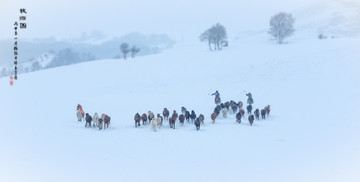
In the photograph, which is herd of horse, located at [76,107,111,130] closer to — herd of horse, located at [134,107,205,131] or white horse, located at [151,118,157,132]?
herd of horse, located at [134,107,205,131]

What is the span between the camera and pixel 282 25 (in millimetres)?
63406

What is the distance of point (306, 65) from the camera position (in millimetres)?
37156

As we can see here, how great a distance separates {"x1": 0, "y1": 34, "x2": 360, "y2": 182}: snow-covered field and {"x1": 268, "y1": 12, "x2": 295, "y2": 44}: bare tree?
2334cm

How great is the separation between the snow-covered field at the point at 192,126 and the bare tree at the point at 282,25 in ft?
76.6

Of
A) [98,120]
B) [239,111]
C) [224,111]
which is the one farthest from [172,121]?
[239,111]

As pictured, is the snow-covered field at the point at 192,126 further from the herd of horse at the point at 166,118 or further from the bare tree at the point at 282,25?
the bare tree at the point at 282,25

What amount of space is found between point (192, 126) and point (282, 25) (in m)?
51.1

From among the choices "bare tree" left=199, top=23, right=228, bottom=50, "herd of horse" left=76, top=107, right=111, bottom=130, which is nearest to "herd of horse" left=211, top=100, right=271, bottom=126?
"herd of horse" left=76, top=107, right=111, bottom=130

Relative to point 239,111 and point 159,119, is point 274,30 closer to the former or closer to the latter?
point 239,111

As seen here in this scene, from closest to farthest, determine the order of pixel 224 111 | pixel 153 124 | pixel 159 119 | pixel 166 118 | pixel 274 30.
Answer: pixel 153 124, pixel 159 119, pixel 166 118, pixel 224 111, pixel 274 30

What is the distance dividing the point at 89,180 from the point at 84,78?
93.0ft

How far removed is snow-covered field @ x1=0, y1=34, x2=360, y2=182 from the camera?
14195 millimetres

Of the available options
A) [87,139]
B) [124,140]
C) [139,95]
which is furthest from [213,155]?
[139,95]

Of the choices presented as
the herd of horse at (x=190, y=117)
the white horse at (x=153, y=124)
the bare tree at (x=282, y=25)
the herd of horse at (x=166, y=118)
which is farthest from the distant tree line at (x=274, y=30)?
the white horse at (x=153, y=124)
